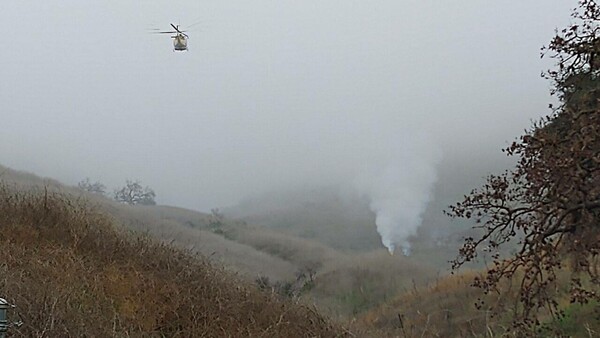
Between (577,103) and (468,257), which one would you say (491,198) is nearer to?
(468,257)

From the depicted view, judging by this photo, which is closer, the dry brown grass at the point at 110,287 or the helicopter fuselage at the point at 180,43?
the dry brown grass at the point at 110,287

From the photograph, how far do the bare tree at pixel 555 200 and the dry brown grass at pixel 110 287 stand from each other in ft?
6.62

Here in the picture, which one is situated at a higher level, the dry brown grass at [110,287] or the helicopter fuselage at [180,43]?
the helicopter fuselage at [180,43]

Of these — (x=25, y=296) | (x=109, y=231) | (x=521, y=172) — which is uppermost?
(x=521, y=172)

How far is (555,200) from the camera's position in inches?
250

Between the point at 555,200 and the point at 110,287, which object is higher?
the point at 555,200

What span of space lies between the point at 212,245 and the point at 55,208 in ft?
9.87

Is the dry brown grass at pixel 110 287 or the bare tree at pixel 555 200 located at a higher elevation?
the bare tree at pixel 555 200

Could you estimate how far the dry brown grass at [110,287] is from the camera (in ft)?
15.6

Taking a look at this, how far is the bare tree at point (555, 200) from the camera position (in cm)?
604

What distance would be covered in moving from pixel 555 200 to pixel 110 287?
4.41 meters

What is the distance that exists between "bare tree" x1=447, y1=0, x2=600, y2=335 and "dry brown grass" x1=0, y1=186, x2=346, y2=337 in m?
2.02

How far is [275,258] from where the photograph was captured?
38.3 ft

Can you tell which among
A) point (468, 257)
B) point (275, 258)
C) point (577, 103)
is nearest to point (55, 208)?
point (275, 258)
